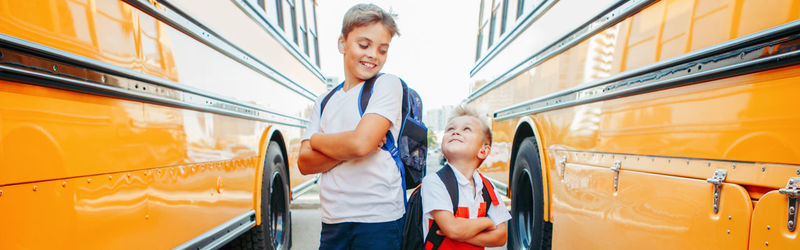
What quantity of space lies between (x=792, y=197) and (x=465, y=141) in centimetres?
87

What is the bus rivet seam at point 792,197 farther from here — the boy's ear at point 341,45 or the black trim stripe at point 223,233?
the black trim stripe at point 223,233

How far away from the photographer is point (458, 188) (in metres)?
1.59

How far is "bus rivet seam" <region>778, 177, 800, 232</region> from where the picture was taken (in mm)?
1127

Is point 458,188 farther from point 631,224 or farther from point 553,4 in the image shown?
point 553,4

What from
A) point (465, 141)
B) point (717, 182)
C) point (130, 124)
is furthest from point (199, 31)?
point (717, 182)

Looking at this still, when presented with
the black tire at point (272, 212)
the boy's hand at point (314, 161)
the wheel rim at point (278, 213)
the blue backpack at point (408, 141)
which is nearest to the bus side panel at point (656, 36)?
the blue backpack at point (408, 141)

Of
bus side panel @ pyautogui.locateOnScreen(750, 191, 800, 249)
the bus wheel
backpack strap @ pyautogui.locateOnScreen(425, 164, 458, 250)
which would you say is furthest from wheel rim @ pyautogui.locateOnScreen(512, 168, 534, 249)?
bus side panel @ pyautogui.locateOnScreen(750, 191, 800, 249)

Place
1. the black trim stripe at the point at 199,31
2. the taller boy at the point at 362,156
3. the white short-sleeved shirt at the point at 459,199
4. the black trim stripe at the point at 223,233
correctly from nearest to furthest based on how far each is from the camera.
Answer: the taller boy at the point at 362,156
the white short-sleeved shirt at the point at 459,199
the black trim stripe at the point at 199,31
the black trim stripe at the point at 223,233

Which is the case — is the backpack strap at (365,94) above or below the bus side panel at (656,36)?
below

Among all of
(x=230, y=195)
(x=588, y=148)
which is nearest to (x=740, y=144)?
(x=588, y=148)

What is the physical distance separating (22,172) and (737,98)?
1813 millimetres

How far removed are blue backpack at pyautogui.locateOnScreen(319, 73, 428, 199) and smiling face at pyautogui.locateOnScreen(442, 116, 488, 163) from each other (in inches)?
6.2

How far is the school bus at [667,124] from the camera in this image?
1202 millimetres

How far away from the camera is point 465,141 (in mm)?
1670
